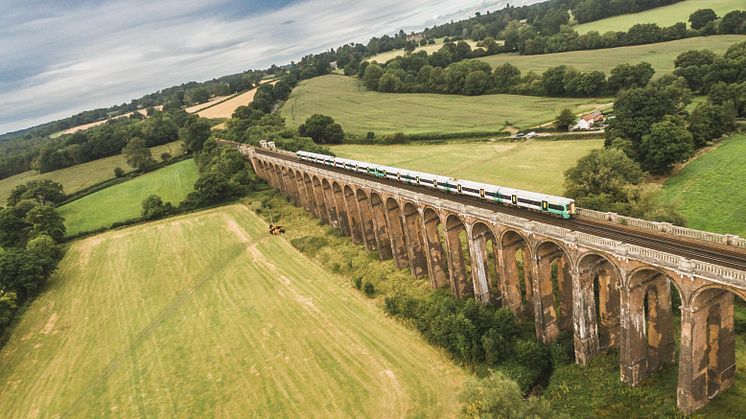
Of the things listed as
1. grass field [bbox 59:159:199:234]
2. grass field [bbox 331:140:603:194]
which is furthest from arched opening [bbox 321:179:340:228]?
grass field [bbox 59:159:199:234]

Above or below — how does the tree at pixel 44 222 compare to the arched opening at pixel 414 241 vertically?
above

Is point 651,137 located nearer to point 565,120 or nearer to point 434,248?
point 565,120

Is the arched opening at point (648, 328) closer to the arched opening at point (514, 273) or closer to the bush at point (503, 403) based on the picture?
the bush at point (503, 403)

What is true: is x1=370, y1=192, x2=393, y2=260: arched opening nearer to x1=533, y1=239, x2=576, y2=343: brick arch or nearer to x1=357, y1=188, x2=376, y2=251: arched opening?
x1=357, y1=188, x2=376, y2=251: arched opening

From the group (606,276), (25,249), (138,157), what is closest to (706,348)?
(606,276)

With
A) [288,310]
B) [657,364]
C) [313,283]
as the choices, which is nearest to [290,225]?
[313,283]

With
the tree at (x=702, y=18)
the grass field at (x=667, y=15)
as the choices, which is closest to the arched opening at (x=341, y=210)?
the tree at (x=702, y=18)

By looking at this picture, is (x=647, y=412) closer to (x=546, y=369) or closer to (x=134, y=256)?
(x=546, y=369)
